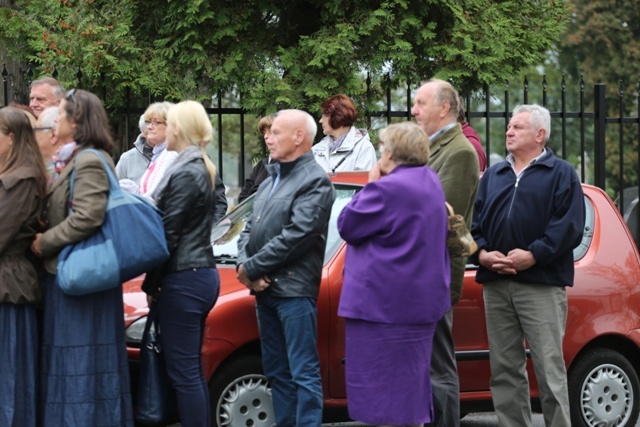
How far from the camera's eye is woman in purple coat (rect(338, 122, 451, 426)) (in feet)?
18.8

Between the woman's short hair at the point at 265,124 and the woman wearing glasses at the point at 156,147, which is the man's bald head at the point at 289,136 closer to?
the woman wearing glasses at the point at 156,147

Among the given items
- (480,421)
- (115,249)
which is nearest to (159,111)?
(115,249)

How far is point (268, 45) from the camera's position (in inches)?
415

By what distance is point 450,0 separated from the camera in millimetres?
10336

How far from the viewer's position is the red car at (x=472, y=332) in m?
6.57

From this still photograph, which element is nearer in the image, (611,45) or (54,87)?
(54,87)

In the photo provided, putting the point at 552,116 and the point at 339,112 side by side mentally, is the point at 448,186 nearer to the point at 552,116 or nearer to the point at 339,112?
the point at 339,112

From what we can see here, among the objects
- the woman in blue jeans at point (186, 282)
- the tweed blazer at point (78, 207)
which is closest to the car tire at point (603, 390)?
the woman in blue jeans at point (186, 282)

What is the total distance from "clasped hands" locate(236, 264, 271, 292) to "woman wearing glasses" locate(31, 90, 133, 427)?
2.30 feet

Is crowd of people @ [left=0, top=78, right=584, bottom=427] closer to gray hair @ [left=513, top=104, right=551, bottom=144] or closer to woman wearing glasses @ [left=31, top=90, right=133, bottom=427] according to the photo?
woman wearing glasses @ [left=31, top=90, right=133, bottom=427]

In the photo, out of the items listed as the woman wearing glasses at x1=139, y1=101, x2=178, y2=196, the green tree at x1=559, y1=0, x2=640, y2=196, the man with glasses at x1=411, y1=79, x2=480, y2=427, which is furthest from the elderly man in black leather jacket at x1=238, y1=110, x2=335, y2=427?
the green tree at x1=559, y1=0, x2=640, y2=196

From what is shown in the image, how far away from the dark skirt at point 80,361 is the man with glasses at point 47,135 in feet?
2.34

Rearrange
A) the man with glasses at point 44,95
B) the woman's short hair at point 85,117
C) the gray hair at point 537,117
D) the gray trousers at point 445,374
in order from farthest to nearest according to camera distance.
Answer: the man with glasses at point 44,95 < the gray hair at point 537,117 < the gray trousers at point 445,374 < the woman's short hair at point 85,117

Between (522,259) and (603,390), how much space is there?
1.36m
